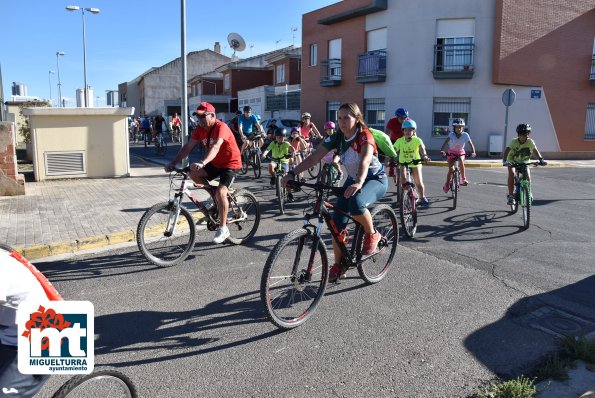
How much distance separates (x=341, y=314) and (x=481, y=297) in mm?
1493

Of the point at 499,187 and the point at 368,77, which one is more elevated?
the point at 368,77

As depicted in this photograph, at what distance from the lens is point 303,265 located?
14.1ft

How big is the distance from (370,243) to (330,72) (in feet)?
88.4

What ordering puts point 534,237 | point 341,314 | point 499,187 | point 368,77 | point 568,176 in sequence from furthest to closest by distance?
point 368,77 < point 568,176 < point 499,187 < point 534,237 < point 341,314

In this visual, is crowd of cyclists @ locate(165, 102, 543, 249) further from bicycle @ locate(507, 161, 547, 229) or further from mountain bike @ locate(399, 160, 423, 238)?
mountain bike @ locate(399, 160, 423, 238)

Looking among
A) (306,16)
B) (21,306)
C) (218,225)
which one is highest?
(306,16)

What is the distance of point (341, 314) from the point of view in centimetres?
449

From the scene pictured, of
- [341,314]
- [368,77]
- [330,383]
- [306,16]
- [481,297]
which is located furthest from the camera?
[306,16]

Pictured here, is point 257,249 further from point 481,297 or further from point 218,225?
point 481,297

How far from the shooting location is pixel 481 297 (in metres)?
4.92

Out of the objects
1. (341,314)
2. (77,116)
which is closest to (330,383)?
(341,314)

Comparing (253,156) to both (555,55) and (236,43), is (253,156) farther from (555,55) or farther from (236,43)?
(236,43)

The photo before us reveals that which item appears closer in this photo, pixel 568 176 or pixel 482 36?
pixel 568 176

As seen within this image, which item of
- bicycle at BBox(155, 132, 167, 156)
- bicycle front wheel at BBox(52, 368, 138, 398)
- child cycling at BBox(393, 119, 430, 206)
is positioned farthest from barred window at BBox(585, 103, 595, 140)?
bicycle front wheel at BBox(52, 368, 138, 398)
